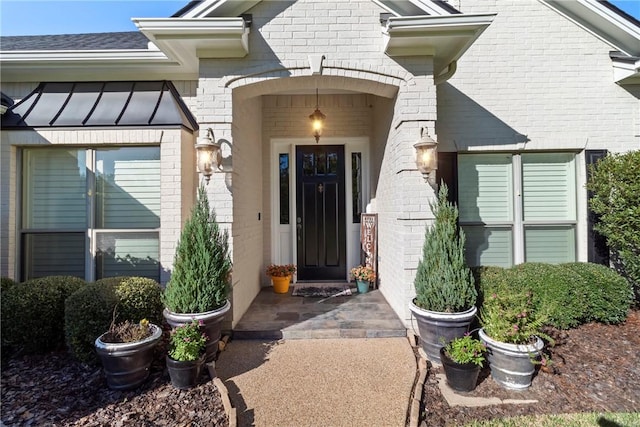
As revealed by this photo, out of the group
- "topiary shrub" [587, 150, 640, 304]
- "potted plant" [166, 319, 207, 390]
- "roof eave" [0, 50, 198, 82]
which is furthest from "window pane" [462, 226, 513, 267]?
"roof eave" [0, 50, 198, 82]

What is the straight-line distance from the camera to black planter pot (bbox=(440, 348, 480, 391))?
2377mm

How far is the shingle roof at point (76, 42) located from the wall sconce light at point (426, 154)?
389cm

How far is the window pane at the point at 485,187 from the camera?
4.28 meters

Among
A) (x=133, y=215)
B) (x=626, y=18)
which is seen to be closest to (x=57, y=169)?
(x=133, y=215)

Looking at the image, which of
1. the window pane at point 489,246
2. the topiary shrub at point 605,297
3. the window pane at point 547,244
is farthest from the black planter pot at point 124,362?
the window pane at point 547,244

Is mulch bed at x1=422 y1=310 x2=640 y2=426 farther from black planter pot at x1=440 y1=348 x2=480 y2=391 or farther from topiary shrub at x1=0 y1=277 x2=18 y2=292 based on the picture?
topiary shrub at x1=0 y1=277 x2=18 y2=292

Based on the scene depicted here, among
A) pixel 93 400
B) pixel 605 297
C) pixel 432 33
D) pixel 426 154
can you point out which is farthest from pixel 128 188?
pixel 605 297

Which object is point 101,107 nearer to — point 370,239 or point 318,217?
point 318,217

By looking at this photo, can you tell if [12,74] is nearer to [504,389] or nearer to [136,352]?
[136,352]

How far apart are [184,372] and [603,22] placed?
6.74 metres

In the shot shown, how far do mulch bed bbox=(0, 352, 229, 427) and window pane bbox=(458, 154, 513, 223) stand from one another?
390cm

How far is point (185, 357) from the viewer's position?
243 cm

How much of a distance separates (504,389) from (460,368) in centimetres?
49

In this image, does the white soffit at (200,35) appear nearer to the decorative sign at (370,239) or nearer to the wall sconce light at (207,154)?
the wall sconce light at (207,154)
